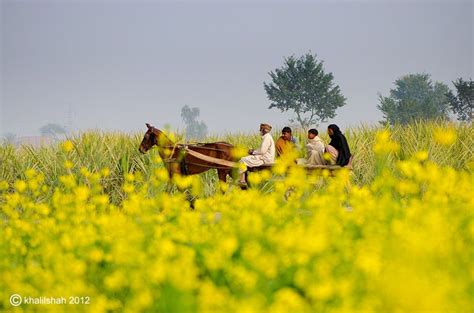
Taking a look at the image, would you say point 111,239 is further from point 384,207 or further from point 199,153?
point 199,153

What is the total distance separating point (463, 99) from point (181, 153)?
210 ft

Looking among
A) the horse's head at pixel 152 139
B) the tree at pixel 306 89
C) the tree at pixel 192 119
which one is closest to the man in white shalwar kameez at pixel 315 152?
the horse's head at pixel 152 139

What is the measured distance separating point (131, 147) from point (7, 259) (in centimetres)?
930

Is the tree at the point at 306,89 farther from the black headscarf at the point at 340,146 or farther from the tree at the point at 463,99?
the black headscarf at the point at 340,146

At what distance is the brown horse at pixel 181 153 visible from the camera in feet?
42.7

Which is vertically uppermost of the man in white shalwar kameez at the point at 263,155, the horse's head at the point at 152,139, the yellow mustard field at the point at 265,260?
the horse's head at the point at 152,139

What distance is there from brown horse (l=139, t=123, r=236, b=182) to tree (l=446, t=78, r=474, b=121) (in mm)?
61962

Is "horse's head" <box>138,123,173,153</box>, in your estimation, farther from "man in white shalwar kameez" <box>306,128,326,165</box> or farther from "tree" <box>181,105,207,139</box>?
"tree" <box>181,105,207,139</box>

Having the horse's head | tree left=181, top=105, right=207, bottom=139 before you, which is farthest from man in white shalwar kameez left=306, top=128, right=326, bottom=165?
tree left=181, top=105, right=207, bottom=139

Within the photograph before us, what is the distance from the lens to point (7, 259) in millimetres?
5871

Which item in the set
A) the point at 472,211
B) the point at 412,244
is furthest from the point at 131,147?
the point at 412,244

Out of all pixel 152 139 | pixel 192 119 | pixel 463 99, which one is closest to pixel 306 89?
pixel 463 99

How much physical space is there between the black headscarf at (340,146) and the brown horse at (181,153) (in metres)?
2.21

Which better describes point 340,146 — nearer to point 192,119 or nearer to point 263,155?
point 263,155
